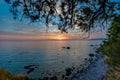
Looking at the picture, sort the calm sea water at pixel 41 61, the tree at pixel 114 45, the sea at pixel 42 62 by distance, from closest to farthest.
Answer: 1. the tree at pixel 114 45
2. the sea at pixel 42 62
3. the calm sea water at pixel 41 61

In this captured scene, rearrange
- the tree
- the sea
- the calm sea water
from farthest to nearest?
the calm sea water
the sea
the tree

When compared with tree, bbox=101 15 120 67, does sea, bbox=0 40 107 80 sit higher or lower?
lower

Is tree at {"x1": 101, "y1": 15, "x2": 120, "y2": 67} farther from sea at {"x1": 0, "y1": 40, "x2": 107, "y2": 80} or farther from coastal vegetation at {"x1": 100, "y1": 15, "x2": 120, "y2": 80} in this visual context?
sea at {"x1": 0, "y1": 40, "x2": 107, "y2": 80}

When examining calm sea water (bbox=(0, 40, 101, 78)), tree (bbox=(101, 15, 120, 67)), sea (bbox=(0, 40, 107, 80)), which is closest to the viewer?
tree (bbox=(101, 15, 120, 67))

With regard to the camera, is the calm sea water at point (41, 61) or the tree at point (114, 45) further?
the calm sea water at point (41, 61)

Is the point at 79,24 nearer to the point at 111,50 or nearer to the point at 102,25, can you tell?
the point at 102,25

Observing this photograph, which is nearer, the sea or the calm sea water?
the sea

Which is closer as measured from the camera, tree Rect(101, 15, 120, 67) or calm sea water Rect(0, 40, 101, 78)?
tree Rect(101, 15, 120, 67)

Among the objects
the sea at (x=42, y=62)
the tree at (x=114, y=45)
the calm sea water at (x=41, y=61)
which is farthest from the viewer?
the calm sea water at (x=41, y=61)

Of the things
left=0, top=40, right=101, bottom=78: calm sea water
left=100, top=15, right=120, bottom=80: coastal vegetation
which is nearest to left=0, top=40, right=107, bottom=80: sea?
left=0, top=40, right=101, bottom=78: calm sea water

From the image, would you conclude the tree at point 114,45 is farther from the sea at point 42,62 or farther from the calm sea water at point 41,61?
the calm sea water at point 41,61

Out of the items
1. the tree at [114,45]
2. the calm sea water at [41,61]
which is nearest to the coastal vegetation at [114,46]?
the tree at [114,45]

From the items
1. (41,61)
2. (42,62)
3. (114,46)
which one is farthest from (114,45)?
(41,61)

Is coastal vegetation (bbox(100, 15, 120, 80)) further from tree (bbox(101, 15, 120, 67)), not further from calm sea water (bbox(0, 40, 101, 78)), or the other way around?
calm sea water (bbox(0, 40, 101, 78))
